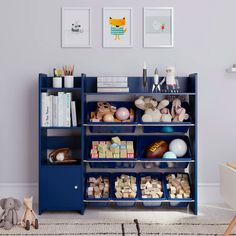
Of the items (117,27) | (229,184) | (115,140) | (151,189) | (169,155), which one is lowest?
(151,189)

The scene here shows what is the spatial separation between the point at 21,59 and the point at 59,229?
1.63 metres

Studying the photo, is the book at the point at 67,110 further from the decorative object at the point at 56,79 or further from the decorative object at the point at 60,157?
the decorative object at the point at 60,157

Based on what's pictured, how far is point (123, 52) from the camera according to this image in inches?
162

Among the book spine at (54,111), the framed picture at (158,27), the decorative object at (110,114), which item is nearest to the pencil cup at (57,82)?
the book spine at (54,111)

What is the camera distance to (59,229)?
337 cm

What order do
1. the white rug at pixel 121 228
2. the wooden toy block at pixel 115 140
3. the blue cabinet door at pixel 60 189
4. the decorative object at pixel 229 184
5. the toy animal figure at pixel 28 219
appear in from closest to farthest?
the decorative object at pixel 229 184 < the white rug at pixel 121 228 < the toy animal figure at pixel 28 219 < the blue cabinet door at pixel 60 189 < the wooden toy block at pixel 115 140

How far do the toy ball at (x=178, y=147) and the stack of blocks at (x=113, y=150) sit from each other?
0.35 metres

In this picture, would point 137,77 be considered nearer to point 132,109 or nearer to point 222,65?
point 132,109

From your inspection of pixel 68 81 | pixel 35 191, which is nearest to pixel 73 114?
pixel 68 81

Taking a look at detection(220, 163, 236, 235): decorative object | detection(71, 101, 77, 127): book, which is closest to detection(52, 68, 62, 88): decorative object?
detection(71, 101, 77, 127): book

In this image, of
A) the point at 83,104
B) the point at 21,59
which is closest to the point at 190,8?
the point at 83,104

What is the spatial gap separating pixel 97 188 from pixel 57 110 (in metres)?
0.75

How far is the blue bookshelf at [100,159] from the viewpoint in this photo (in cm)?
382

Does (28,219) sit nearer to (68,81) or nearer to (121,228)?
(121,228)
